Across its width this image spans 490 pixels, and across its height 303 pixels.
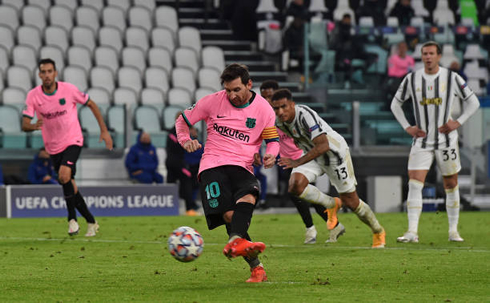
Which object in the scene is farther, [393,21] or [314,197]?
[393,21]

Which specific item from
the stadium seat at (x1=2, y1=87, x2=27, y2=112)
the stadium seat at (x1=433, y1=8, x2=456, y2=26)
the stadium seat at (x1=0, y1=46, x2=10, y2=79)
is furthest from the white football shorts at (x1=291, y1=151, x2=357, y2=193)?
the stadium seat at (x1=433, y1=8, x2=456, y2=26)

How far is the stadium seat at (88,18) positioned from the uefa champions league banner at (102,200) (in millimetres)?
6347

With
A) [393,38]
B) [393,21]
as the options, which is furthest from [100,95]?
[393,21]

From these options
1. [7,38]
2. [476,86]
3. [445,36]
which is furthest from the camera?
[476,86]

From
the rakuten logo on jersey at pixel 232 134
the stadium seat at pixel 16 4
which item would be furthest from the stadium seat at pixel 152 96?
the rakuten logo on jersey at pixel 232 134

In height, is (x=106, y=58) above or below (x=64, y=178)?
above

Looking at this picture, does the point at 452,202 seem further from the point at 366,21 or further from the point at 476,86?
the point at 366,21

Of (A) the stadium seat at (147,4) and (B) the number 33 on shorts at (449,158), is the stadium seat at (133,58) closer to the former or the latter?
(A) the stadium seat at (147,4)

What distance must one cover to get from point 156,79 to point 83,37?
2113 millimetres

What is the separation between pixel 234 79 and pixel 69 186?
516 centimetres

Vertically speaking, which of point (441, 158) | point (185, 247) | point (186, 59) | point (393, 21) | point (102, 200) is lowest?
point (102, 200)

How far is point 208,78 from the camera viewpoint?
22.8 metres

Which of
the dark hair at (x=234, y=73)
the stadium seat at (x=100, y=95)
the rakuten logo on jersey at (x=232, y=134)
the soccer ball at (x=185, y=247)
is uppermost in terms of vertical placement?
the dark hair at (x=234, y=73)

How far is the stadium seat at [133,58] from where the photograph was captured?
22641 mm
